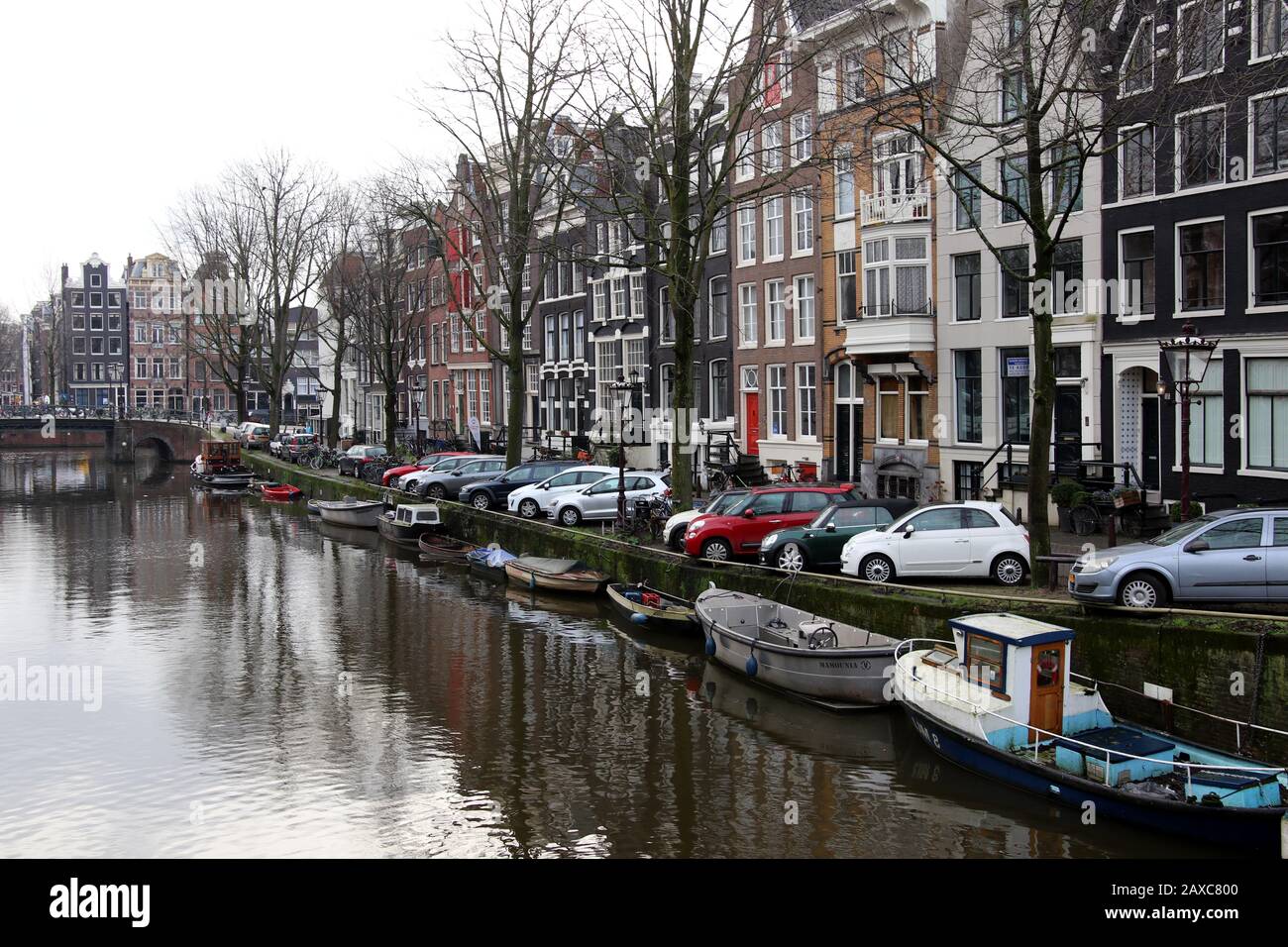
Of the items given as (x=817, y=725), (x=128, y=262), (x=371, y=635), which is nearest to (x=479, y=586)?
(x=371, y=635)

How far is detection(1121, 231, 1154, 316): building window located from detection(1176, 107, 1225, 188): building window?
1.78 metres

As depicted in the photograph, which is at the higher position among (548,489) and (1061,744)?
(548,489)

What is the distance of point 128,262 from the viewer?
12706 cm

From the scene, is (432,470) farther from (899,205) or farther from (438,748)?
(438,748)

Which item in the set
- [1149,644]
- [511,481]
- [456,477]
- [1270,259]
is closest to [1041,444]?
[1149,644]

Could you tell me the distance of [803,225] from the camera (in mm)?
39375

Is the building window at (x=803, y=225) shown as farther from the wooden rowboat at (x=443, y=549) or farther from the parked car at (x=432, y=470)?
the parked car at (x=432, y=470)

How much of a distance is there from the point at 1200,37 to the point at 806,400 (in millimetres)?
18570

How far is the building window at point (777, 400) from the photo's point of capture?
40.5m

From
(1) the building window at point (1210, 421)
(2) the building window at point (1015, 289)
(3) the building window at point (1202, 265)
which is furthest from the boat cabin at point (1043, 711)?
(2) the building window at point (1015, 289)

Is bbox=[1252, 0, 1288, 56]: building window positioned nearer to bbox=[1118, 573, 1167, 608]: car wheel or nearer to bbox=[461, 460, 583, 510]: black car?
bbox=[1118, 573, 1167, 608]: car wheel

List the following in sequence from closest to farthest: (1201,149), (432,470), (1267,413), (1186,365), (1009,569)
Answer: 1. (1186,365)
2. (1009,569)
3. (1267,413)
4. (1201,149)
5. (432,470)

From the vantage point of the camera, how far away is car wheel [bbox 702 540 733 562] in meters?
26.5
